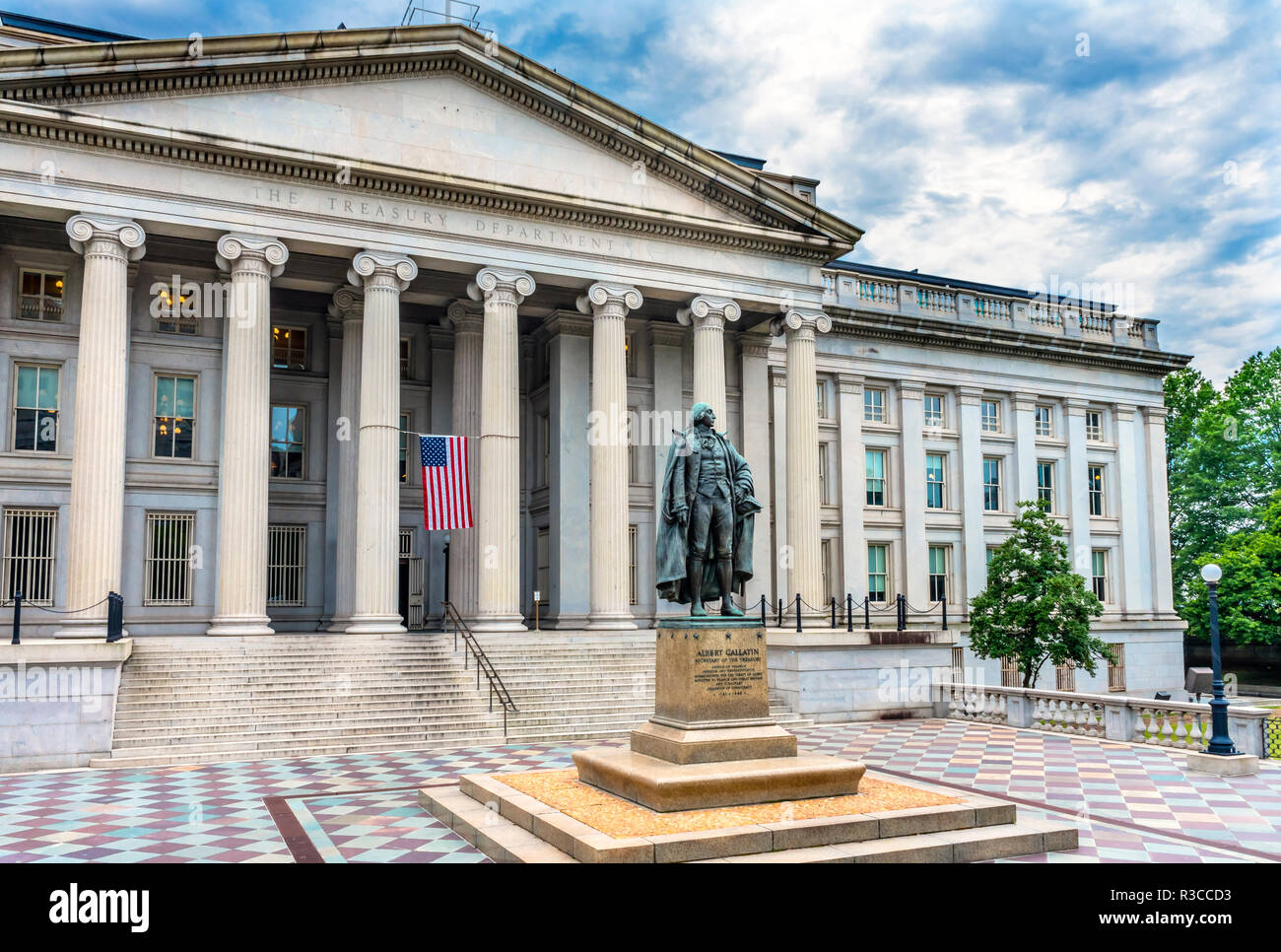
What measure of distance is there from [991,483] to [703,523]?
31513 mm

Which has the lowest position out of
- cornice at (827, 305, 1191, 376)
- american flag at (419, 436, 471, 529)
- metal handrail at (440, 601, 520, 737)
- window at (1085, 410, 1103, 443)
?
metal handrail at (440, 601, 520, 737)

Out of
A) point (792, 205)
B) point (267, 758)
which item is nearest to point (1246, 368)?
point (792, 205)

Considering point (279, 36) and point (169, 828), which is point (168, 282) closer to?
point (279, 36)

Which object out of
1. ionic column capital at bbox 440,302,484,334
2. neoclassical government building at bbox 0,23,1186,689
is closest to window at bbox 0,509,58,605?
A: neoclassical government building at bbox 0,23,1186,689

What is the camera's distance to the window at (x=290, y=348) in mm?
30500

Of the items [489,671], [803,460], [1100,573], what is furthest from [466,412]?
[1100,573]

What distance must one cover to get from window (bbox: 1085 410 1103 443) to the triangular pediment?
1837cm

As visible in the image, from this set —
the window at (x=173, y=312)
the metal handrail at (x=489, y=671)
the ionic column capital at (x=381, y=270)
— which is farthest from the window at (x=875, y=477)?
the window at (x=173, y=312)

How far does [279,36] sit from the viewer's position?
24.4 meters

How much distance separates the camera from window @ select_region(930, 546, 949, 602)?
39500mm

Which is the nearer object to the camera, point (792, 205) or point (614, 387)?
point (614, 387)

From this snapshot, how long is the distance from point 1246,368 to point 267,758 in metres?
50.8

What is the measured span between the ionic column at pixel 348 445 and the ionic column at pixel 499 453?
3576mm

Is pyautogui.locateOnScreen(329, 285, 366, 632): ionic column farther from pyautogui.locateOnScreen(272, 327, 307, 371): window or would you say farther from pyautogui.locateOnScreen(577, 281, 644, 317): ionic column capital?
pyautogui.locateOnScreen(577, 281, 644, 317): ionic column capital
